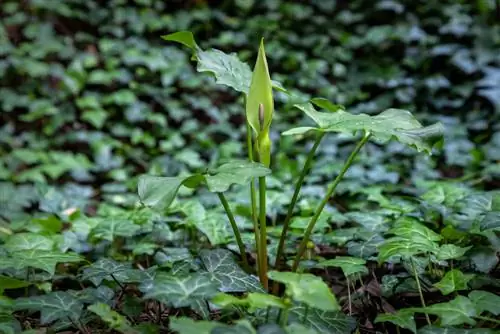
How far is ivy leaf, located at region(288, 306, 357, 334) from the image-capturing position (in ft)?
2.88

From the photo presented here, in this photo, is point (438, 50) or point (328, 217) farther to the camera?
point (438, 50)

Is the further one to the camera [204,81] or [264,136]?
[204,81]

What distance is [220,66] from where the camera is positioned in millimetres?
1208

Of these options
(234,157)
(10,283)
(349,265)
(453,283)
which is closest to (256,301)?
(349,265)

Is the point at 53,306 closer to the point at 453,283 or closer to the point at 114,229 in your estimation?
the point at 114,229

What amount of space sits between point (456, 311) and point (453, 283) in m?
0.11

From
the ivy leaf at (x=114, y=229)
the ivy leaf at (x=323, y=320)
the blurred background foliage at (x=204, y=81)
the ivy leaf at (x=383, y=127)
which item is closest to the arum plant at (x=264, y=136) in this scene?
the ivy leaf at (x=383, y=127)

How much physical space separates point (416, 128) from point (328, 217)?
16.0 inches

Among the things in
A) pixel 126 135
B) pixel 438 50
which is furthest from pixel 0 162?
pixel 438 50

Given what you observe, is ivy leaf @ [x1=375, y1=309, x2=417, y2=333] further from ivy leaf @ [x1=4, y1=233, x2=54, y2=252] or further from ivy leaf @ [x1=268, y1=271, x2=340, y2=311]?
ivy leaf @ [x1=4, y1=233, x2=54, y2=252]

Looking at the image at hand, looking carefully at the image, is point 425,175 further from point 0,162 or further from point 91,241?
point 0,162

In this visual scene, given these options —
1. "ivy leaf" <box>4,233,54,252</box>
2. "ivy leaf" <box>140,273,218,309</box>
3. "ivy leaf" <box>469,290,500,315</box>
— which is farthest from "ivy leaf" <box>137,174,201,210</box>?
"ivy leaf" <box>469,290,500,315</box>

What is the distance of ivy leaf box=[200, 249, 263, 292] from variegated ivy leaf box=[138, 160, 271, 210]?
18 cm

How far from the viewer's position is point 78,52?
10.1ft
